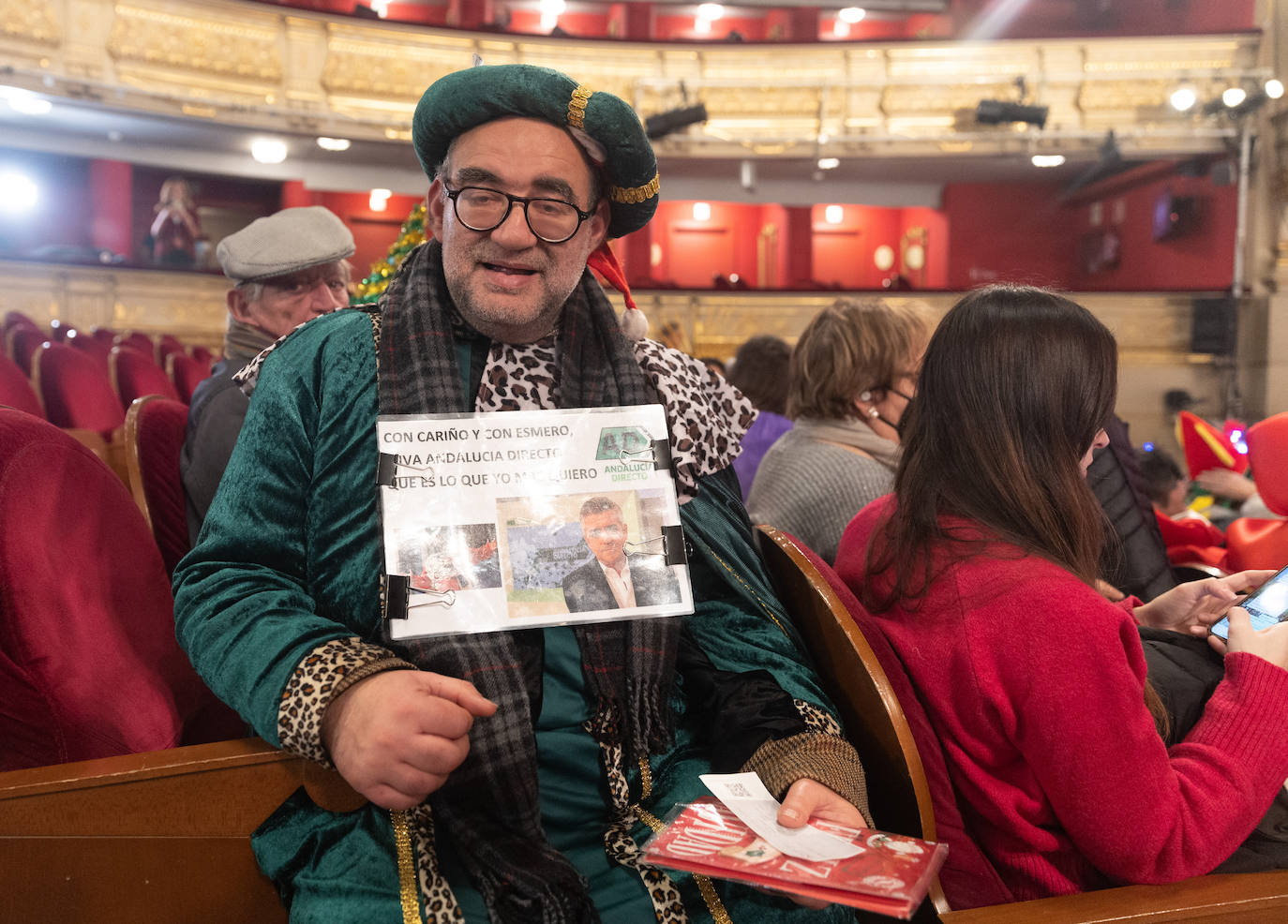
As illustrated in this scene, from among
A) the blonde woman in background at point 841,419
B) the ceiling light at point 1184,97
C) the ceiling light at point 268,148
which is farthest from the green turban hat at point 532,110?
the ceiling light at point 1184,97

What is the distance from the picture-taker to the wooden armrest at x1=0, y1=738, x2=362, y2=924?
0.94 meters

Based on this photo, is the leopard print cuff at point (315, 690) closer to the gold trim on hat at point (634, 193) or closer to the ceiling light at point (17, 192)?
the gold trim on hat at point (634, 193)

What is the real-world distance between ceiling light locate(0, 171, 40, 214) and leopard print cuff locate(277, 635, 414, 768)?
11.8m

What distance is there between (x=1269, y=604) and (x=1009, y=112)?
10021 mm

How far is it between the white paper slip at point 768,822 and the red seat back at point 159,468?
3.71 ft

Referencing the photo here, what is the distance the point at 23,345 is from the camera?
5008mm

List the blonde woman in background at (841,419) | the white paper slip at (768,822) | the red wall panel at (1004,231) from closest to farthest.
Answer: the white paper slip at (768,822), the blonde woman in background at (841,419), the red wall panel at (1004,231)

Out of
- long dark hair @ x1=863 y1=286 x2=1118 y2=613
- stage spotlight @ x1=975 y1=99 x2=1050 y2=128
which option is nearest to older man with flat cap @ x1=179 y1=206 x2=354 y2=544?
long dark hair @ x1=863 y1=286 x2=1118 y2=613

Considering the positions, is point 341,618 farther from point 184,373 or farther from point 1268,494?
point 184,373

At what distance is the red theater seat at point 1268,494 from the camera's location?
1.57 meters

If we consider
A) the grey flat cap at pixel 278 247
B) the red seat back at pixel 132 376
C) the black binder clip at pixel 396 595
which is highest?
the grey flat cap at pixel 278 247

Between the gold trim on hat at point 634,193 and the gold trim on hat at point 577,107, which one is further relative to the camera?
the gold trim on hat at point 634,193

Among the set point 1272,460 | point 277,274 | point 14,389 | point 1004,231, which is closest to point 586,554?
point 1272,460

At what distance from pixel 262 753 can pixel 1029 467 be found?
856 mm
